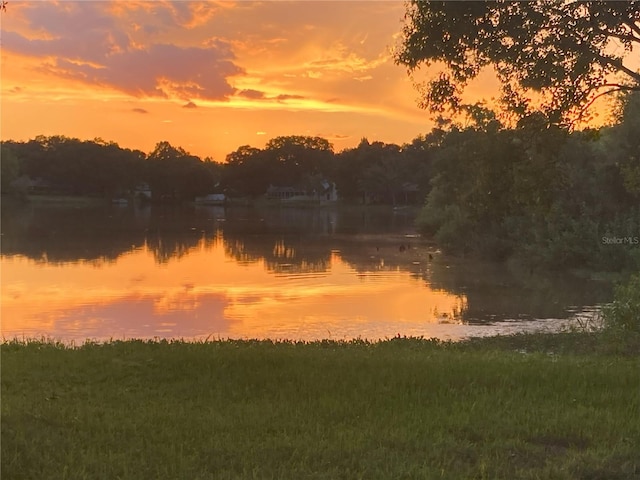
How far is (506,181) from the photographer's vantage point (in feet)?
37.5

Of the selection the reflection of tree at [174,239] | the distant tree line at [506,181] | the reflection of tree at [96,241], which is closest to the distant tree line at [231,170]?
the distant tree line at [506,181]

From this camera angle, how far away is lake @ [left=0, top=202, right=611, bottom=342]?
16.8 m

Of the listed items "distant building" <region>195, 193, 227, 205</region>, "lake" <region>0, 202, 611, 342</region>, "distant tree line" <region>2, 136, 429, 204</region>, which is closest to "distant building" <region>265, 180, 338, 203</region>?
"distant tree line" <region>2, 136, 429, 204</region>

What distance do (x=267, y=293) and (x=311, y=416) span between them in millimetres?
16983

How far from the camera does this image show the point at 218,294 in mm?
22484

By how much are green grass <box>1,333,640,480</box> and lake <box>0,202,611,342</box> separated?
22.9ft

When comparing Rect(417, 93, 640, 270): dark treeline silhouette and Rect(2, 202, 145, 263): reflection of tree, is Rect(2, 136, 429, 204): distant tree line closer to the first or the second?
Rect(2, 202, 145, 263): reflection of tree

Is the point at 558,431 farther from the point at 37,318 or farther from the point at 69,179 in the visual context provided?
the point at 69,179

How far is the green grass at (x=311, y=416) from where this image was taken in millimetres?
4730

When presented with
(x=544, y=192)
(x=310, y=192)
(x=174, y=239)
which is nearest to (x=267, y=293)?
(x=544, y=192)

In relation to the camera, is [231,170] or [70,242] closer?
[70,242]

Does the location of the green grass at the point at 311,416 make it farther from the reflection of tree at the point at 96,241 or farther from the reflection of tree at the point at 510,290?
the reflection of tree at the point at 96,241

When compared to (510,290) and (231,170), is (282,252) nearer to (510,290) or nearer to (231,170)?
(510,290)

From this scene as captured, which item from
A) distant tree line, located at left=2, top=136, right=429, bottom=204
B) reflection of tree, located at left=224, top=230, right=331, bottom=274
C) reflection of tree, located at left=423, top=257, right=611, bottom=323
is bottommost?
reflection of tree, located at left=423, top=257, right=611, bottom=323
